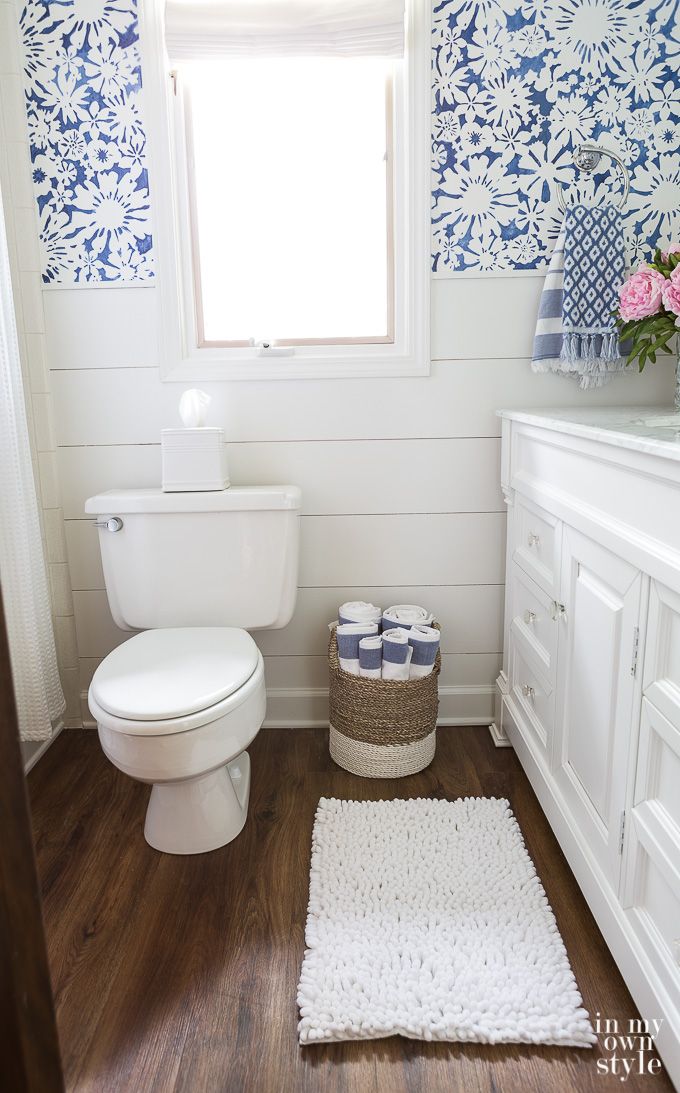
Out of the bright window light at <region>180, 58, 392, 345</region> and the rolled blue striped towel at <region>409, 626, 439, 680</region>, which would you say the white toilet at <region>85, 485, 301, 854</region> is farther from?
the bright window light at <region>180, 58, 392, 345</region>

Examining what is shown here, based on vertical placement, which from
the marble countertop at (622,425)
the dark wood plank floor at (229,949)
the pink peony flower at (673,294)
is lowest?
the dark wood plank floor at (229,949)

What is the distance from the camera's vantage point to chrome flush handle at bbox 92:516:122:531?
1997 mm

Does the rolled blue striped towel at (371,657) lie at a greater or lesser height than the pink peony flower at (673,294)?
lesser

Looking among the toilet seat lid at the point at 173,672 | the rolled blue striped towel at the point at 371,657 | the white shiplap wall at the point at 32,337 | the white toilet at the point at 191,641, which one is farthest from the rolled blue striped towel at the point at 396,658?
the white shiplap wall at the point at 32,337

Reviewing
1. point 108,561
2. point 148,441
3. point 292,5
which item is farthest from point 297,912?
point 292,5

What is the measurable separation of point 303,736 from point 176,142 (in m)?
1.73

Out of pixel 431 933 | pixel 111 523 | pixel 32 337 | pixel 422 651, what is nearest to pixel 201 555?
pixel 111 523

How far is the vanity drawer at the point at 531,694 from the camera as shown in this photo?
1804mm

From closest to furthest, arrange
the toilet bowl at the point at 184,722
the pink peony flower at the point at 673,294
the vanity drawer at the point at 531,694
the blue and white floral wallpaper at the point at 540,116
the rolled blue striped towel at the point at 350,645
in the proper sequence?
the toilet bowl at the point at 184,722 → the pink peony flower at the point at 673,294 → the vanity drawer at the point at 531,694 → the blue and white floral wallpaper at the point at 540,116 → the rolled blue striped towel at the point at 350,645

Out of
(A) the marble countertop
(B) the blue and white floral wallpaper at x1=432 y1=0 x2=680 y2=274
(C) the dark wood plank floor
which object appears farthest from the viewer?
(B) the blue and white floral wallpaper at x1=432 y1=0 x2=680 y2=274

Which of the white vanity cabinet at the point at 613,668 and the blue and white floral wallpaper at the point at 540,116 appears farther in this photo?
the blue and white floral wallpaper at the point at 540,116

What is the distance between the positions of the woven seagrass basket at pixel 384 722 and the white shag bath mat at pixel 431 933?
6.1 inches

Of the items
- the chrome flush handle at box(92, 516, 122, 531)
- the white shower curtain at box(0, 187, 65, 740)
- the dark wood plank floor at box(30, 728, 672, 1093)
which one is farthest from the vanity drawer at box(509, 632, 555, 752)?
the white shower curtain at box(0, 187, 65, 740)

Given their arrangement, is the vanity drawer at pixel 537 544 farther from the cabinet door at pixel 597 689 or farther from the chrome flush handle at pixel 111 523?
the chrome flush handle at pixel 111 523
